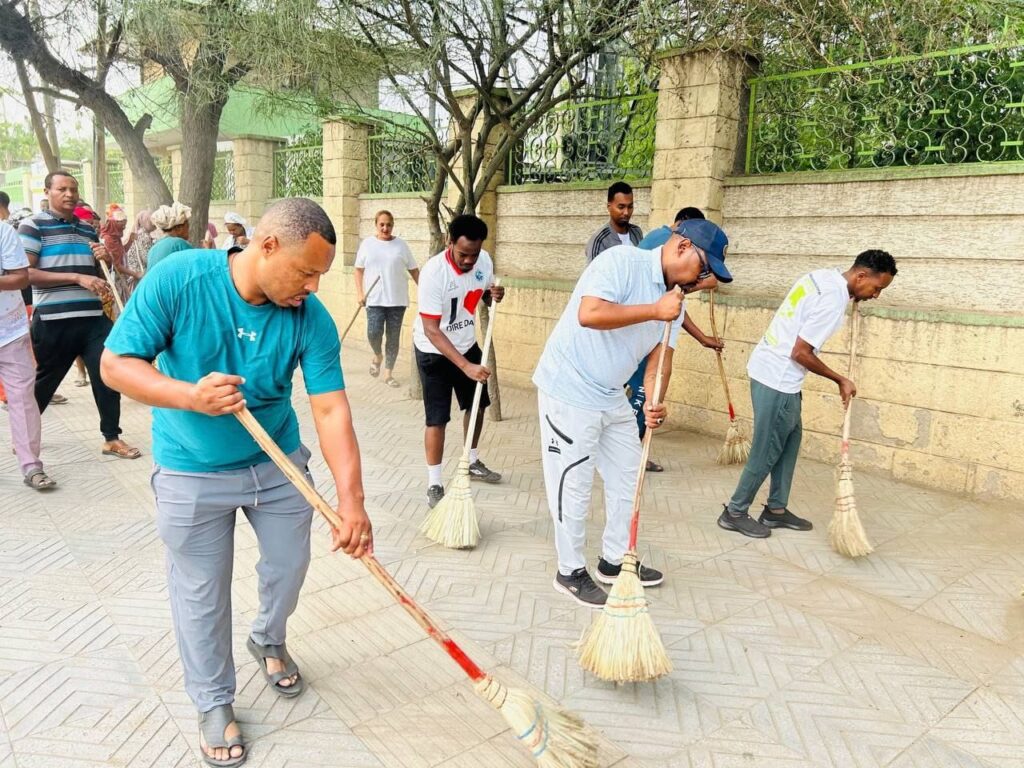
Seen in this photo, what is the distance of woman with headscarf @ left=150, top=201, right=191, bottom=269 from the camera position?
5.54 metres

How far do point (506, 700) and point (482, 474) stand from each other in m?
3.10

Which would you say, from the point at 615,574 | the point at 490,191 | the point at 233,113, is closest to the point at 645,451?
the point at 615,574

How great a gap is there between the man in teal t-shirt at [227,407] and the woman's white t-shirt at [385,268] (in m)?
5.69

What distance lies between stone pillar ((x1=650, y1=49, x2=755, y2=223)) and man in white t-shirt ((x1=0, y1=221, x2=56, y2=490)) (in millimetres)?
4861

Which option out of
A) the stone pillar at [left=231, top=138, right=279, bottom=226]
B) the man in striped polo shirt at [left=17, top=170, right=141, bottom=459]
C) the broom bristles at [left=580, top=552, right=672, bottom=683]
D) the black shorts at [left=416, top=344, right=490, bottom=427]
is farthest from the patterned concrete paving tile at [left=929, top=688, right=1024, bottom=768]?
the stone pillar at [left=231, top=138, right=279, bottom=226]

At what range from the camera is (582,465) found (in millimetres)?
3434

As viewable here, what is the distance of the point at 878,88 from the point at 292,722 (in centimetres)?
568

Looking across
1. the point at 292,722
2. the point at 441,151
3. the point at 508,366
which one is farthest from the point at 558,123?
the point at 292,722

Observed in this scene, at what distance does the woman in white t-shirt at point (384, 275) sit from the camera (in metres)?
8.28

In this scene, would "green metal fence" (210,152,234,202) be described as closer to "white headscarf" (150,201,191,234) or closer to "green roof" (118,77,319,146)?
"green roof" (118,77,319,146)

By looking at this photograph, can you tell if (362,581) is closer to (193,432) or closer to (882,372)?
(193,432)

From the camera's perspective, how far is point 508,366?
848 cm

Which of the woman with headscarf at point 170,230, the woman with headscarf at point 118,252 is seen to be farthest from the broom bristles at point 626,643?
the woman with headscarf at point 118,252

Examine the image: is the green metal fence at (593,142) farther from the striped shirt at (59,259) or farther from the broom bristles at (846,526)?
the striped shirt at (59,259)
